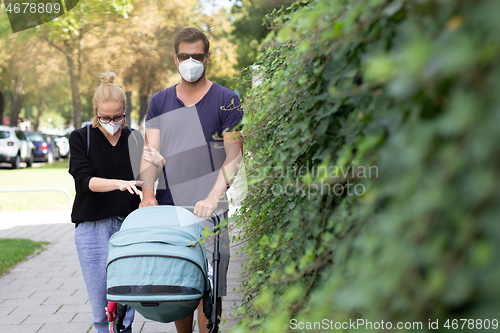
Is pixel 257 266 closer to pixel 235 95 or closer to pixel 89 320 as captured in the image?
pixel 235 95

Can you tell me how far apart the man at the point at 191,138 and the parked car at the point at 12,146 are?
23090mm

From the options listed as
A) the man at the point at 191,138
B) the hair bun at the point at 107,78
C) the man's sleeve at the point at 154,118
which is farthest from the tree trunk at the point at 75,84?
the man at the point at 191,138

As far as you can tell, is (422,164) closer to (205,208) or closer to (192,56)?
(205,208)

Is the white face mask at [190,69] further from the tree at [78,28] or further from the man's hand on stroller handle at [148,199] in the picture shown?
the tree at [78,28]

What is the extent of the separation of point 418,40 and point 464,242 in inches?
14.6

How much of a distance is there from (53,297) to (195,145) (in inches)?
123

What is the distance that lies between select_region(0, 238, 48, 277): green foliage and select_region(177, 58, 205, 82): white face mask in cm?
450

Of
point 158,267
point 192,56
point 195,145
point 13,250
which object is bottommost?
point 13,250

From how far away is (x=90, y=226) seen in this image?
11.6 ft

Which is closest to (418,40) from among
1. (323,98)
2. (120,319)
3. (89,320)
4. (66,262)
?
(323,98)

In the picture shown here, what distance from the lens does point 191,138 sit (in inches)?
133

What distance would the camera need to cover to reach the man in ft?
11.1

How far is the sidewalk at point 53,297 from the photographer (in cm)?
438

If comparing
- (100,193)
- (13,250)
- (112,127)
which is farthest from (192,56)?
(13,250)
